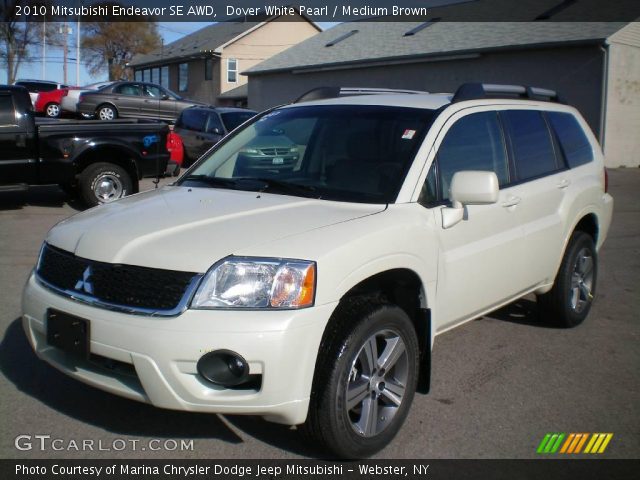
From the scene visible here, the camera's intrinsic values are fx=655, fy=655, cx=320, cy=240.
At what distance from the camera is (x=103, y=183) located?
34.1ft

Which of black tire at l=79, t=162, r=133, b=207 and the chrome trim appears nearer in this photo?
the chrome trim

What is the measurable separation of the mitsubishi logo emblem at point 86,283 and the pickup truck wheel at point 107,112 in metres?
21.0

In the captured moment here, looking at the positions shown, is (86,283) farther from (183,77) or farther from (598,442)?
(183,77)

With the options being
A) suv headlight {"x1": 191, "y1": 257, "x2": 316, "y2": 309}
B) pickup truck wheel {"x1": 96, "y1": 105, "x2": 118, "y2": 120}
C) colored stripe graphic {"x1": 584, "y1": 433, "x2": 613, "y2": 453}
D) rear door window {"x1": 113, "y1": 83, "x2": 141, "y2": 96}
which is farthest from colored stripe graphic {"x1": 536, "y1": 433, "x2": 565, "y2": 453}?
rear door window {"x1": 113, "y1": 83, "x2": 141, "y2": 96}

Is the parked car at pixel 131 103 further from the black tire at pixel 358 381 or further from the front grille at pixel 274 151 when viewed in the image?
the black tire at pixel 358 381

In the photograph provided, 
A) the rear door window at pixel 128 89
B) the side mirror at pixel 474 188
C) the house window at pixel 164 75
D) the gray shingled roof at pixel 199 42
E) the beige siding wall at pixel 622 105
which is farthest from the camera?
the house window at pixel 164 75

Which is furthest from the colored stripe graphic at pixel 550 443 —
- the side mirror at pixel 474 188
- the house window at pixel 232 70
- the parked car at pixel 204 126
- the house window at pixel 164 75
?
the house window at pixel 164 75

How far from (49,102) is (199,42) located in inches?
769

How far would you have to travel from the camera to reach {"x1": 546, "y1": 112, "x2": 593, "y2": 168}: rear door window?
5266mm

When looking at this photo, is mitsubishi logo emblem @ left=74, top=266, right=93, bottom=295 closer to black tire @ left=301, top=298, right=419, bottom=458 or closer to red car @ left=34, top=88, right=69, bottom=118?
black tire @ left=301, top=298, right=419, bottom=458

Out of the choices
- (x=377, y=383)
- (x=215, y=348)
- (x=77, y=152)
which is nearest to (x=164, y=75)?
(x=77, y=152)

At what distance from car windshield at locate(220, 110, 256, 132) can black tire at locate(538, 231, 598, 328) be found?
11924 millimetres

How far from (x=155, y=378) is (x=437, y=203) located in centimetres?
187

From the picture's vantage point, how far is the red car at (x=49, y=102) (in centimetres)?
Result: 2592
